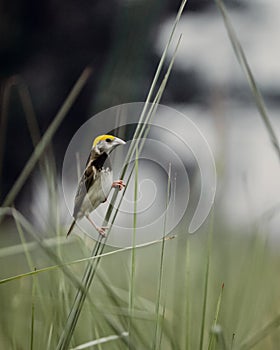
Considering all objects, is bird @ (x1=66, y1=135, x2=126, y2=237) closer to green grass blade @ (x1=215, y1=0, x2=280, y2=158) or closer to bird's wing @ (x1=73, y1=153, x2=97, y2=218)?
bird's wing @ (x1=73, y1=153, x2=97, y2=218)

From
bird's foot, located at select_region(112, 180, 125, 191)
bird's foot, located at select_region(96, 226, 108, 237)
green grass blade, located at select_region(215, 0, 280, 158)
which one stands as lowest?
bird's foot, located at select_region(96, 226, 108, 237)

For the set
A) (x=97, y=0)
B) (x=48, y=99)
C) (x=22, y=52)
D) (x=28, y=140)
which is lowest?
(x=28, y=140)

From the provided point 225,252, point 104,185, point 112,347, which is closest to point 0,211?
point 104,185

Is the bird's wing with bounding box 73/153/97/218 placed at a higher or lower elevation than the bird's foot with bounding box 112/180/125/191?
lower

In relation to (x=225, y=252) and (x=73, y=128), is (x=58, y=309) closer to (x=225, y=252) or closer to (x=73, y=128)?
(x=225, y=252)

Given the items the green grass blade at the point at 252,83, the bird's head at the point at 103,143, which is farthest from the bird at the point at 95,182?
the green grass blade at the point at 252,83

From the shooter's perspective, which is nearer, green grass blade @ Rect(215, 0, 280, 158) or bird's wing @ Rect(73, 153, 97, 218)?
green grass blade @ Rect(215, 0, 280, 158)

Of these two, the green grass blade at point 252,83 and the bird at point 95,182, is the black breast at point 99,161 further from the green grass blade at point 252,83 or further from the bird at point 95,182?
the green grass blade at point 252,83

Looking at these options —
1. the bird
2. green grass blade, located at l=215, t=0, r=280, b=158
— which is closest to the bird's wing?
the bird

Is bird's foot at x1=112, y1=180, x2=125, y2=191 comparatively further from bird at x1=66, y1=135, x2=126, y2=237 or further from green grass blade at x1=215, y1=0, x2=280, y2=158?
green grass blade at x1=215, y1=0, x2=280, y2=158
